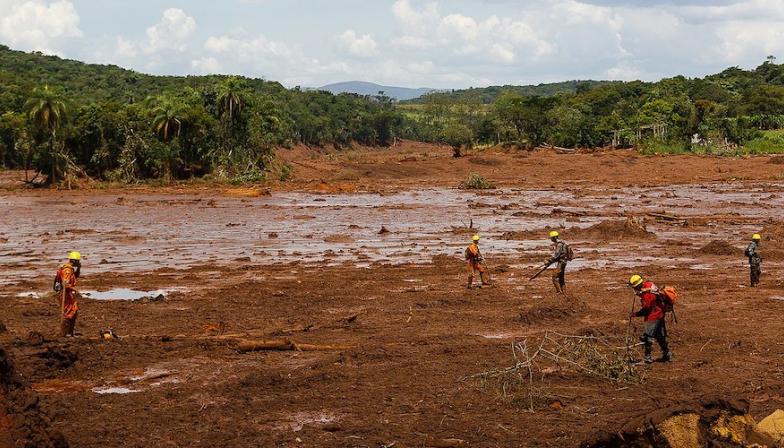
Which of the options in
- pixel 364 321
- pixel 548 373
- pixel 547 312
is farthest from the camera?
pixel 364 321

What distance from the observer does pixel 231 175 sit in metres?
64.2

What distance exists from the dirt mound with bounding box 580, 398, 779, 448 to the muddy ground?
20cm

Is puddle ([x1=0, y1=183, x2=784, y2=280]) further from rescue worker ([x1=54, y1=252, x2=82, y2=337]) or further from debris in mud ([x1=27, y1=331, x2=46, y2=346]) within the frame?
debris in mud ([x1=27, y1=331, x2=46, y2=346])

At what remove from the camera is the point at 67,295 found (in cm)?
1448

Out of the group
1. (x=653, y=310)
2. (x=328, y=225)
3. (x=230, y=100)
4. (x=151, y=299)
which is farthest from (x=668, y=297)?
(x=230, y=100)

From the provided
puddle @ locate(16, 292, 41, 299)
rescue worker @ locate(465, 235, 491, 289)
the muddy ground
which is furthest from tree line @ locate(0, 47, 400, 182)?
rescue worker @ locate(465, 235, 491, 289)

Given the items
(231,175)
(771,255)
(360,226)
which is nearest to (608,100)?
(231,175)

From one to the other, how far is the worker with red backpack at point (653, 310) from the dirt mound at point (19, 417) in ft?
26.6

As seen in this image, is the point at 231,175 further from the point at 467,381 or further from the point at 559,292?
the point at 467,381

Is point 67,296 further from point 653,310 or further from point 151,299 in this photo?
point 653,310

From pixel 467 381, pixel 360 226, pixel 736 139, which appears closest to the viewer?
pixel 467 381

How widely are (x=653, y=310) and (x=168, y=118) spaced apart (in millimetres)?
52324

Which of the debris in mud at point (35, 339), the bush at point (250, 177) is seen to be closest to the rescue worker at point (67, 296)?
the debris in mud at point (35, 339)

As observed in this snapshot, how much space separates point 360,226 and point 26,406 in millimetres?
28063
